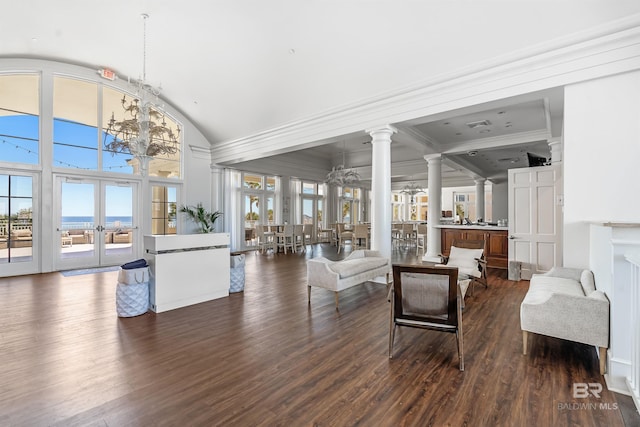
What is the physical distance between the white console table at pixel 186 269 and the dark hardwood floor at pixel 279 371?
0.78 ft

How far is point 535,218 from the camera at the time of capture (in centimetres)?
560

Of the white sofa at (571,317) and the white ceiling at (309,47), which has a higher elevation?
the white ceiling at (309,47)

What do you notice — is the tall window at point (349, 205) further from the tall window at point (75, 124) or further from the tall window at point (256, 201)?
the tall window at point (75, 124)

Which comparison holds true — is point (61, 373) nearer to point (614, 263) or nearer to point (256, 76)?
point (614, 263)

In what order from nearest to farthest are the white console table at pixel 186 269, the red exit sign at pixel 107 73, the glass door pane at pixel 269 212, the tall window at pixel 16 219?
1. the white console table at pixel 186 269
2. the tall window at pixel 16 219
3. the red exit sign at pixel 107 73
4. the glass door pane at pixel 269 212

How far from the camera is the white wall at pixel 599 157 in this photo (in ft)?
11.4

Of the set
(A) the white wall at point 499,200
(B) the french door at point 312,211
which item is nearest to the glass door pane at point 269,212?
(B) the french door at point 312,211

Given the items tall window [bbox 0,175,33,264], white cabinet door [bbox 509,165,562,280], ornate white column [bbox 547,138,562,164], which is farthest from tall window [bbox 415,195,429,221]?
tall window [bbox 0,175,33,264]

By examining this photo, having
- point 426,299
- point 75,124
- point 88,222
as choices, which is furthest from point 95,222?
point 426,299

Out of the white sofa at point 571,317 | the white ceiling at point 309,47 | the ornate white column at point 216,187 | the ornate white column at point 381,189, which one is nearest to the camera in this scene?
the white sofa at point 571,317

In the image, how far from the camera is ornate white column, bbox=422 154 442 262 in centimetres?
802

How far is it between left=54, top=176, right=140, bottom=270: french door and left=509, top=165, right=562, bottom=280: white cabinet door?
9043mm

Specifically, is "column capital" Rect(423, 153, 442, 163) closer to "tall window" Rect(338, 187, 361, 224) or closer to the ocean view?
"tall window" Rect(338, 187, 361, 224)

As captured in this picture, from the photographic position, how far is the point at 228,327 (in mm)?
3445
